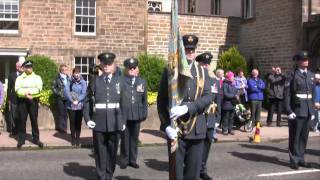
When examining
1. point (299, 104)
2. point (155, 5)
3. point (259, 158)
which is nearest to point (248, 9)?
point (155, 5)

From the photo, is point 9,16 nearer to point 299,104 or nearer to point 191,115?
point 299,104

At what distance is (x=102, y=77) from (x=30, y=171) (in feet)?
8.02

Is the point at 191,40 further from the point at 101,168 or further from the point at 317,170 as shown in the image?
the point at 317,170

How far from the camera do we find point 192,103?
6.45 m

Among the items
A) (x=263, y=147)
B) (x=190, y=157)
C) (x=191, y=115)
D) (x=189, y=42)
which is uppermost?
(x=189, y=42)

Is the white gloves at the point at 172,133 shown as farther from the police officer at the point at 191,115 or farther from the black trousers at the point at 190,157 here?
the black trousers at the point at 190,157

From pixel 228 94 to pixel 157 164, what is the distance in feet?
16.7

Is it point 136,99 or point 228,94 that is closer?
point 136,99

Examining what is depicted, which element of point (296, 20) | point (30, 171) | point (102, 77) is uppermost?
point (296, 20)

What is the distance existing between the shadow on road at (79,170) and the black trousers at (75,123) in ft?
8.06

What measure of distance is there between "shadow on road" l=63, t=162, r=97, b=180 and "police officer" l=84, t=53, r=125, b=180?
910 millimetres

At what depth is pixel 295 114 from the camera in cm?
1026

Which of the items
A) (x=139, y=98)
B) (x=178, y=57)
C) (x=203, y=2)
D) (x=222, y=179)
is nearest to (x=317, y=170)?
(x=222, y=179)

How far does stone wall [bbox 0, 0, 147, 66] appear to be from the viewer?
2345 cm
